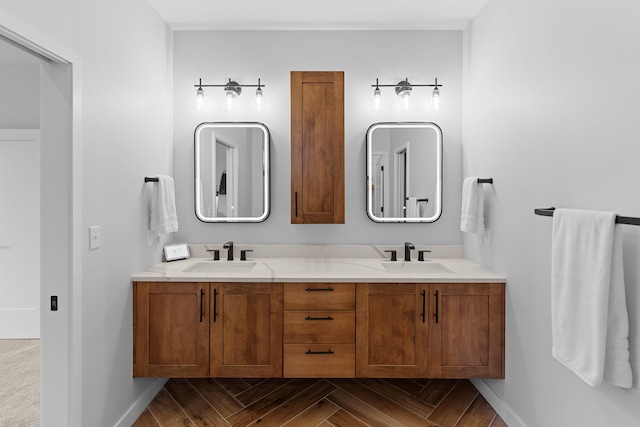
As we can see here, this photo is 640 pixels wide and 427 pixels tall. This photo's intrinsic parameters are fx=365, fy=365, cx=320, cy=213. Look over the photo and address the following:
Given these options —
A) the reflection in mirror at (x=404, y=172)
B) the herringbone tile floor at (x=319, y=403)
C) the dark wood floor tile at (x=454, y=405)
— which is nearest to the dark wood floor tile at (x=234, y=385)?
the herringbone tile floor at (x=319, y=403)

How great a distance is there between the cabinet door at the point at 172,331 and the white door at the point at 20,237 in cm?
203

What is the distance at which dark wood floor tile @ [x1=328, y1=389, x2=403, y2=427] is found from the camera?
7.35 feet

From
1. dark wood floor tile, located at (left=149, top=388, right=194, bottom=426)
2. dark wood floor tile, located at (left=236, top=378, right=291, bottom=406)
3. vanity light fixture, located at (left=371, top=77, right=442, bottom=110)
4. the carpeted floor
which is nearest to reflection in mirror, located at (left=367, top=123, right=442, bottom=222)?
vanity light fixture, located at (left=371, top=77, right=442, bottom=110)

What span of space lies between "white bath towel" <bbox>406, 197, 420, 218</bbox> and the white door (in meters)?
3.47

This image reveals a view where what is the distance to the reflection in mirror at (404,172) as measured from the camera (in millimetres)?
2873

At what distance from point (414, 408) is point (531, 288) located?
1.10m

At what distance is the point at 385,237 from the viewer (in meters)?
2.93

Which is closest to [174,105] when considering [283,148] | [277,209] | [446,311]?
[283,148]

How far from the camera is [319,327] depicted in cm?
222

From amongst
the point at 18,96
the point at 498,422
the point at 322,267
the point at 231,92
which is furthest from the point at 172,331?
the point at 18,96

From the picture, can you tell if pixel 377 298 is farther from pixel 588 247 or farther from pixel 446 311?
pixel 588 247

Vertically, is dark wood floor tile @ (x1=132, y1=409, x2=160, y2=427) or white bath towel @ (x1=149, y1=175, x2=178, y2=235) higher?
white bath towel @ (x1=149, y1=175, x2=178, y2=235)

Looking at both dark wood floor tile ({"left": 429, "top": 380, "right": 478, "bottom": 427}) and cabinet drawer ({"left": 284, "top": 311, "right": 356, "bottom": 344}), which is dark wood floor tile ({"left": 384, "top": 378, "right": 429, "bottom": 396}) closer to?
dark wood floor tile ({"left": 429, "top": 380, "right": 478, "bottom": 427})

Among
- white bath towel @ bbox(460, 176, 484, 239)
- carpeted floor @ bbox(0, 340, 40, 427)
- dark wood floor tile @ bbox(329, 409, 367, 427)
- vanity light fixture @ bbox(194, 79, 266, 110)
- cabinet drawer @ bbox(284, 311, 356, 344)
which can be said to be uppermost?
vanity light fixture @ bbox(194, 79, 266, 110)
